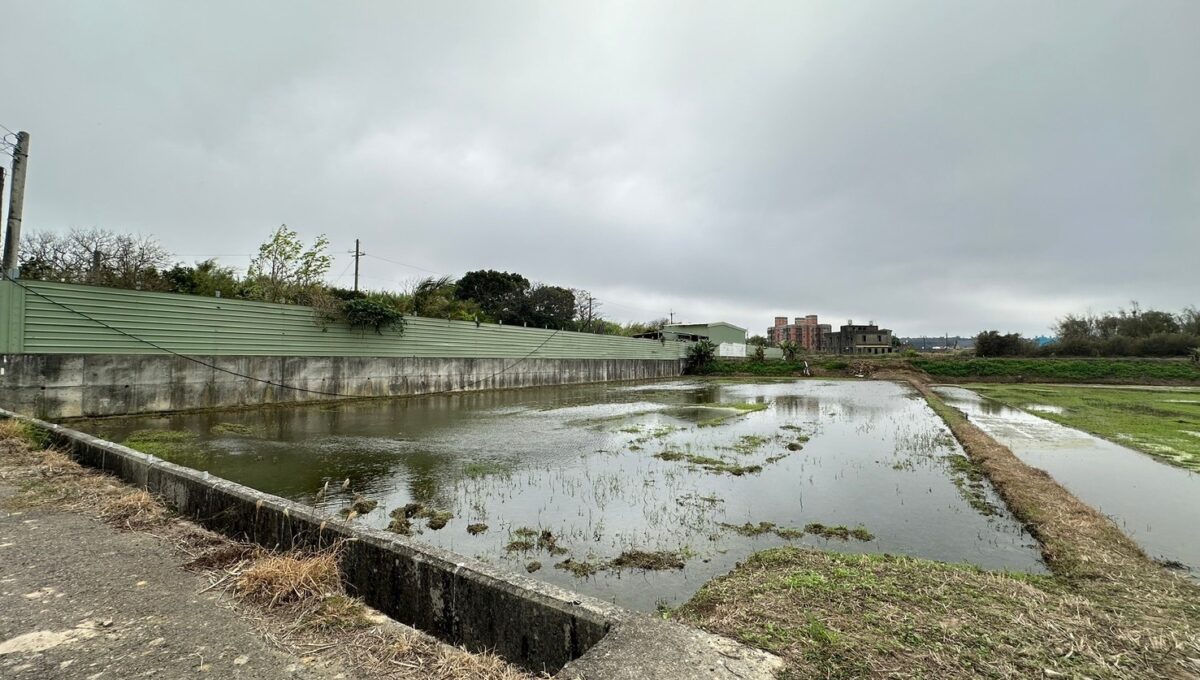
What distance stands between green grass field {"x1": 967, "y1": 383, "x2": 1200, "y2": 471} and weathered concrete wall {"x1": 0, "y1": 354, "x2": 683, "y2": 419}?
2141 centimetres

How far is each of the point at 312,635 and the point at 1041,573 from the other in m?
5.51

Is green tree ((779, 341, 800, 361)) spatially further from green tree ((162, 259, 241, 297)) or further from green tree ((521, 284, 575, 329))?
green tree ((162, 259, 241, 297))

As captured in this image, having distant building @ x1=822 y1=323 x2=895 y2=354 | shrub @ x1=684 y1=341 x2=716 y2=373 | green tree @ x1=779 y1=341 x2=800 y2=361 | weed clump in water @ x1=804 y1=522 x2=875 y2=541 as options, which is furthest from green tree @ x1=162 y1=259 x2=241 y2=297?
distant building @ x1=822 y1=323 x2=895 y2=354

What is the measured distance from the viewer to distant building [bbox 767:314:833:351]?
110m

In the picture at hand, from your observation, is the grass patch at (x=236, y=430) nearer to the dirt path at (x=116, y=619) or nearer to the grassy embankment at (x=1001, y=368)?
the dirt path at (x=116, y=619)

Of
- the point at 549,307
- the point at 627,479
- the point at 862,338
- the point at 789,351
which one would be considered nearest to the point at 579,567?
the point at 627,479

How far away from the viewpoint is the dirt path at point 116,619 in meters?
2.15

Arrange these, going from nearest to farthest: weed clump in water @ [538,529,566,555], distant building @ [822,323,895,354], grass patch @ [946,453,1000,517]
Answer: weed clump in water @ [538,529,566,555]
grass patch @ [946,453,1000,517]
distant building @ [822,323,895,354]

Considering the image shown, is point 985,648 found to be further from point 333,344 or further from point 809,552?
point 333,344

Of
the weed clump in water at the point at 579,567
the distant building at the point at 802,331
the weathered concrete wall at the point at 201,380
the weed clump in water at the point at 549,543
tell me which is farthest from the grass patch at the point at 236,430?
the distant building at the point at 802,331

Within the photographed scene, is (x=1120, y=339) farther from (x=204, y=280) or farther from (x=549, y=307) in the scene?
(x=204, y=280)

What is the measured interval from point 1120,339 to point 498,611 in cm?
6069

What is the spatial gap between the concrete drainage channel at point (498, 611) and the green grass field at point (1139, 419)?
11.7 meters

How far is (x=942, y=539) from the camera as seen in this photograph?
5.32m
